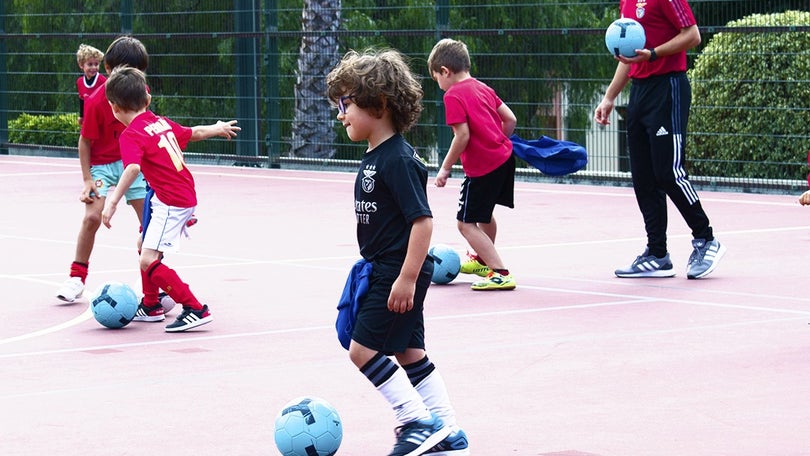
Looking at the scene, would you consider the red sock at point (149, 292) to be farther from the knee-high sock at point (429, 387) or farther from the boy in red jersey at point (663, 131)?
the knee-high sock at point (429, 387)

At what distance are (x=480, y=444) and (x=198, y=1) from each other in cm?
1771

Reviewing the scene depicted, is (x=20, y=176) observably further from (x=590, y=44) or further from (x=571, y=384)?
(x=571, y=384)

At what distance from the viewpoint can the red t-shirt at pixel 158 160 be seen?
8.72 metres

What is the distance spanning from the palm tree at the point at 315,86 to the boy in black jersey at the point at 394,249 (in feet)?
50.8

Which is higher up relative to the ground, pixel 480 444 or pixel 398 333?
pixel 398 333

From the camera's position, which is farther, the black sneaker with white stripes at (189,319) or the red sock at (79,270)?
the red sock at (79,270)

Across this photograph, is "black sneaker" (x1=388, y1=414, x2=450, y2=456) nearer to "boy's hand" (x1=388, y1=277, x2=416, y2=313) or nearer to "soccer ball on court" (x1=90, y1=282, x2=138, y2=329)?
"boy's hand" (x1=388, y1=277, x2=416, y2=313)

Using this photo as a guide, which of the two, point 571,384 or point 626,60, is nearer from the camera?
point 571,384

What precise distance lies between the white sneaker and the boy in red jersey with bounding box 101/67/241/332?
3.02ft

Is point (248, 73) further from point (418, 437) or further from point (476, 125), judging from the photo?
point (418, 437)

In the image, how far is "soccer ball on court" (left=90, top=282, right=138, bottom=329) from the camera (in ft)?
28.4

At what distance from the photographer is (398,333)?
5.63 meters

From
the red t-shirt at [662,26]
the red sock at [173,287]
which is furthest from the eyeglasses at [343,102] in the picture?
the red t-shirt at [662,26]

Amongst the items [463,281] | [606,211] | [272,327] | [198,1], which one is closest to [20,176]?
[198,1]
